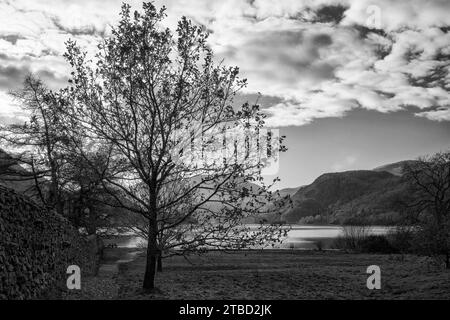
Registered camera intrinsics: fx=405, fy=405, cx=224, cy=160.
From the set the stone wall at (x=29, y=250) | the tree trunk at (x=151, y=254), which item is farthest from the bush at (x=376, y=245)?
the stone wall at (x=29, y=250)

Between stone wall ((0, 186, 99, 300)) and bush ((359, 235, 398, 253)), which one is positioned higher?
stone wall ((0, 186, 99, 300))

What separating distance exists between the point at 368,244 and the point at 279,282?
40046mm

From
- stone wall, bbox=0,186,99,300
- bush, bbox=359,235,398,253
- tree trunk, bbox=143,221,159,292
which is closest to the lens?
stone wall, bbox=0,186,99,300

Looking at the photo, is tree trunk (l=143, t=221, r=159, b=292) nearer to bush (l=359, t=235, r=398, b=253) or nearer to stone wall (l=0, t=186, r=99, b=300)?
stone wall (l=0, t=186, r=99, b=300)

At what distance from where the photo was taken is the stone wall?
35.7 feet

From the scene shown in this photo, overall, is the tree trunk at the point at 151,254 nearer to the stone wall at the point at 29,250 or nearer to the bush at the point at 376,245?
the stone wall at the point at 29,250

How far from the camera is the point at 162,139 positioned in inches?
674

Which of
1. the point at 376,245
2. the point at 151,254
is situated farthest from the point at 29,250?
the point at 376,245

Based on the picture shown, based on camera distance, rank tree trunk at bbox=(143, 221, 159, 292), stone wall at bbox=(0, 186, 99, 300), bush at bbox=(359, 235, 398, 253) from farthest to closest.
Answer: bush at bbox=(359, 235, 398, 253)
tree trunk at bbox=(143, 221, 159, 292)
stone wall at bbox=(0, 186, 99, 300)

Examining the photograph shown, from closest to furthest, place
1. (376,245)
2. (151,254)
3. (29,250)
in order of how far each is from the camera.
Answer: (29,250) < (151,254) < (376,245)

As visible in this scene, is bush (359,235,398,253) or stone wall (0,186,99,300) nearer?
stone wall (0,186,99,300)

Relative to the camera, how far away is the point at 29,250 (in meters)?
12.8

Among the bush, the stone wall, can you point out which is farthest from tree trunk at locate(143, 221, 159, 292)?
the bush

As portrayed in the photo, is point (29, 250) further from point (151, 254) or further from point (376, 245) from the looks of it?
point (376, 245)
